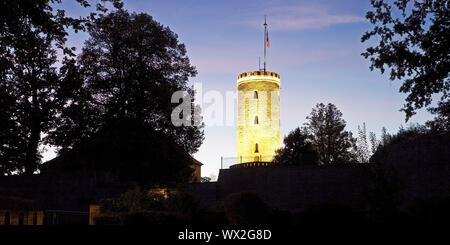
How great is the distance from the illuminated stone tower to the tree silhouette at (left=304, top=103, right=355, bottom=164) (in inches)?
271

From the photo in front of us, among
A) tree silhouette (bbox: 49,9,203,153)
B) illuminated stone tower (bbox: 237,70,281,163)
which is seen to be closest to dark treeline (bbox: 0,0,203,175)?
tree silhouette (bbox: 49,9,203,153)

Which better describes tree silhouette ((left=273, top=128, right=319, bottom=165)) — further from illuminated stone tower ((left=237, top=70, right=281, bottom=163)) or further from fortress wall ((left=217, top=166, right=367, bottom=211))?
illuminated stone tower ((left=237, top=70, right=281, bottom=163))

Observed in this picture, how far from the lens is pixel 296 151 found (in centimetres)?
4241

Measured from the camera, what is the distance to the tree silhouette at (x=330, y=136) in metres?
46.6

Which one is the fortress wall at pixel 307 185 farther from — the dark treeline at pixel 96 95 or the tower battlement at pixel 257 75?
the tower battlement at pixel 257 75

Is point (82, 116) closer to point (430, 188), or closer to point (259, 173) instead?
point (259, 173)

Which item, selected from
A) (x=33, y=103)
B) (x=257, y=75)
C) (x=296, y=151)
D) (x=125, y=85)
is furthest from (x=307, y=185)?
(x=257, y=75)

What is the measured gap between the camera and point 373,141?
130ft

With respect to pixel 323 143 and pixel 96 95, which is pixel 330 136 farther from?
pixel 96 95

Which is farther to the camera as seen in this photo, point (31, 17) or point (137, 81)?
point (137, 81)

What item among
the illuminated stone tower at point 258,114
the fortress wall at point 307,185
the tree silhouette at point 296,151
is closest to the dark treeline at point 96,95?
the fortress wall at point 307,185

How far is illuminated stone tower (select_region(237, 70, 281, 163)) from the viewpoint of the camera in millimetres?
54906

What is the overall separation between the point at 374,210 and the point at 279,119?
40.7 metres
